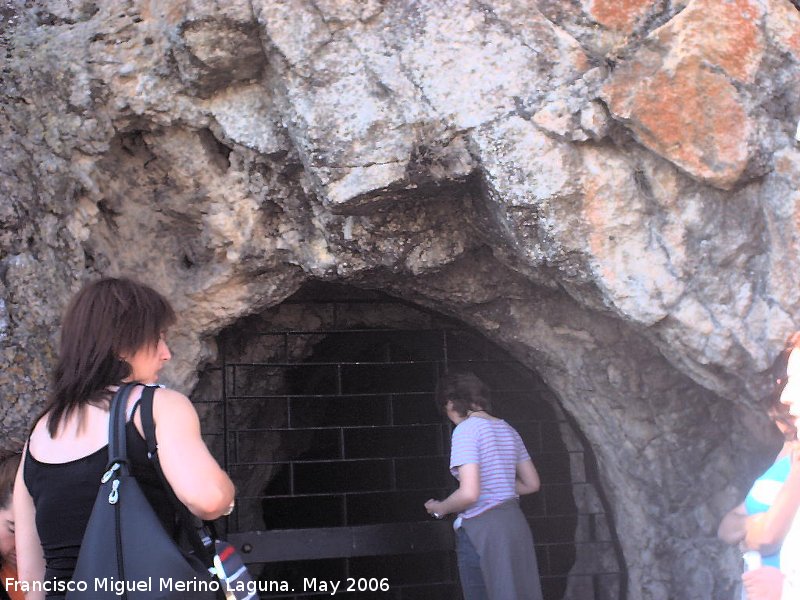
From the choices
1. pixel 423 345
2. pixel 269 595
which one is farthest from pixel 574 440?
pixel 269 595

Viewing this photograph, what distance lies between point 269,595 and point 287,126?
2.05 m

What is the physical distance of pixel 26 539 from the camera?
5.84 feet

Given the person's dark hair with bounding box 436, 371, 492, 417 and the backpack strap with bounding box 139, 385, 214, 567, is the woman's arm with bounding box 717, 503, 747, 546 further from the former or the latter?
the backpack strap with bounding box 139, 385, 214, 567

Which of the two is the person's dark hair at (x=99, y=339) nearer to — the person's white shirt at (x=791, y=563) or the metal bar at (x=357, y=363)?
the person's white shirt at (x=791, y=563)

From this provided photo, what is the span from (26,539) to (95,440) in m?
0.30

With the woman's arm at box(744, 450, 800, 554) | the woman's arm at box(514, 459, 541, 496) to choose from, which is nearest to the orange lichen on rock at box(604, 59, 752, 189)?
the woman's arm at box(744, 450, 800, 554)

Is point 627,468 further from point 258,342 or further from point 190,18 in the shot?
point 190,18

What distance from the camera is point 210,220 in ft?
9.98

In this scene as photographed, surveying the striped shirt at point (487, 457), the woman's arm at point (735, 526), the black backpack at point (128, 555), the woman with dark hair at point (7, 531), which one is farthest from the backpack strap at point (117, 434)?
the woman's arm at point (735, 526)

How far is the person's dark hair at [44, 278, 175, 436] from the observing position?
1.73 meters

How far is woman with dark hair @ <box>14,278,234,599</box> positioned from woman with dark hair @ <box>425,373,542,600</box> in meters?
1.40

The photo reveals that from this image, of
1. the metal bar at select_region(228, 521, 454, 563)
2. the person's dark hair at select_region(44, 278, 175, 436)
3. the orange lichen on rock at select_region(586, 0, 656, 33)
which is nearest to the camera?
the person's dark hair at select_region(44, 278, 175, 436)

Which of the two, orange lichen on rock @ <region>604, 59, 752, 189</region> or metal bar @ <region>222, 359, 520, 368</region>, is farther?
metal bar @ <region>222, 359, 520, 368</region>

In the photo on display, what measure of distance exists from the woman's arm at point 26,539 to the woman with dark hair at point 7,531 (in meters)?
0.36
